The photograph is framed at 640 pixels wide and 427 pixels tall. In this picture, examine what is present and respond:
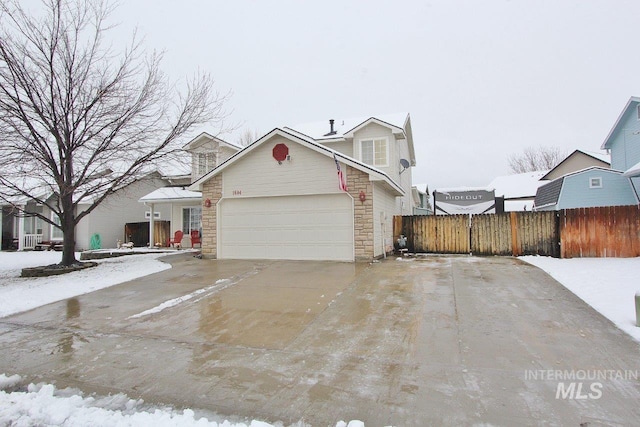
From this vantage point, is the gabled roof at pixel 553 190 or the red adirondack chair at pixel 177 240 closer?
the gabled roof at pixel 553 190

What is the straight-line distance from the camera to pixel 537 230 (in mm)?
12656

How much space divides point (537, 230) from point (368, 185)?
623cm

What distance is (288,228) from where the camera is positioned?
41.7ft

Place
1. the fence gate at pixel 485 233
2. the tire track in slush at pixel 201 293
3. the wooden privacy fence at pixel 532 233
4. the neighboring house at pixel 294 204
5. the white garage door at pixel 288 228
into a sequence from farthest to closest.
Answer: the fence gate at pixel 485 233
the white garage door at pixel 288 228
the neighboring house at pixel 294 204
the wooden privacy fence at pixel 532 233
the tire track in slush at pixel 201 293

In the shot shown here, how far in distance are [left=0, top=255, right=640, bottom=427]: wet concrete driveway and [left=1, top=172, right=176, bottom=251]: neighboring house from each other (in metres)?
14.3

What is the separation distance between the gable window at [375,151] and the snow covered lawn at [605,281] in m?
7.58

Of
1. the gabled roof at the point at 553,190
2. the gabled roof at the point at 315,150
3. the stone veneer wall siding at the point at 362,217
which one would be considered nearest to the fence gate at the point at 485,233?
the gabled roof at the point at 315,150

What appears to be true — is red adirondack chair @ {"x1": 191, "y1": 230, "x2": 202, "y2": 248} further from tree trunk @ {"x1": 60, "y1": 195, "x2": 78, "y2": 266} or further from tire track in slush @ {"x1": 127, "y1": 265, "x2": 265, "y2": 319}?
tire track in slush @ {"x1": 127, "y1": 265, "x2": 265, "y2": 319}

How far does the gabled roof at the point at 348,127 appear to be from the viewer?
1674cm

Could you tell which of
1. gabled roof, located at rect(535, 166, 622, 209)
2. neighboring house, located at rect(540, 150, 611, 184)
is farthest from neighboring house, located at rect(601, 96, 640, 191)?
neighboring house, located at rect(540, 150, 611, 184)

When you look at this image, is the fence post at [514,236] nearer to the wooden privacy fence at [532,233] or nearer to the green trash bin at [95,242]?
the wooden privacy fence at [532,233]

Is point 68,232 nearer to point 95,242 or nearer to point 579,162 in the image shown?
point 95,242

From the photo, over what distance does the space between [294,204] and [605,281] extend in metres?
8.74

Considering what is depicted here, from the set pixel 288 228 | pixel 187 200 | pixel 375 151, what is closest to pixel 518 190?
pixel 375 151
